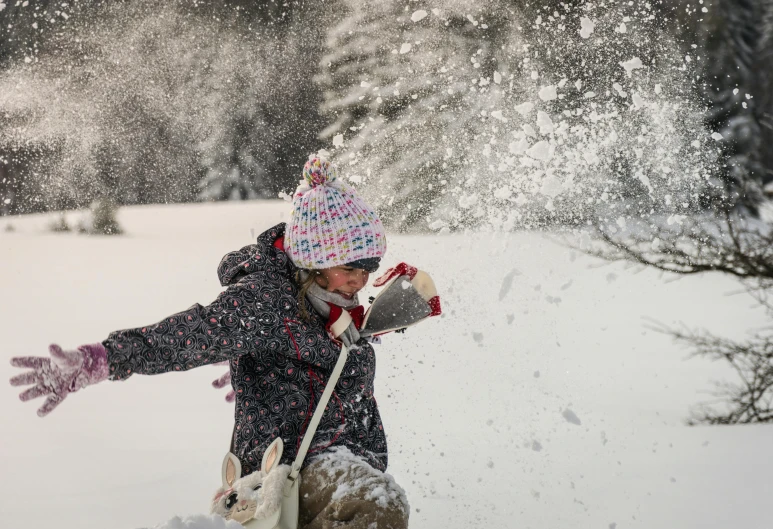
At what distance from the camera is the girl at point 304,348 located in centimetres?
174

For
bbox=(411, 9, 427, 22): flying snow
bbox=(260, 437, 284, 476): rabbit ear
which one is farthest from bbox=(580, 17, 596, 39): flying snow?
bbox=(260, 437, 284, 476): rabbit ear

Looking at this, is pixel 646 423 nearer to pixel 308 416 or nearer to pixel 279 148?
pixel 308 416

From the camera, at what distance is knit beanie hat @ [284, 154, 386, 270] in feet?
6.38

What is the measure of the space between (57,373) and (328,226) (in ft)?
2.21

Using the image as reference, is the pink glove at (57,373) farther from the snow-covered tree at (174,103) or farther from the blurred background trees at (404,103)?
the snow-covered tree at (174,103)

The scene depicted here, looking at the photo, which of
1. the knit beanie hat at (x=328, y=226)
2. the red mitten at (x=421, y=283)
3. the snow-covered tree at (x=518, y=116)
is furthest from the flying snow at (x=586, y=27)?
the knit beanie hat at (x=328, y=226)

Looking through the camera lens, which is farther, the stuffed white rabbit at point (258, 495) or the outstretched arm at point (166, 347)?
the stuffed white rabbit at point (258, 495)

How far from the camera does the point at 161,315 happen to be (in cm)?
504

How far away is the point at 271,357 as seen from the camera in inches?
75.9

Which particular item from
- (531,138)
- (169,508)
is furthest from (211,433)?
(531,138)

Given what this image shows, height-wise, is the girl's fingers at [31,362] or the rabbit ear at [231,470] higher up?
the girl's fingers at [31,362]

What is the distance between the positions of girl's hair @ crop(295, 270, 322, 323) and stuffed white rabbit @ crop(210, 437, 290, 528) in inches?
10.9

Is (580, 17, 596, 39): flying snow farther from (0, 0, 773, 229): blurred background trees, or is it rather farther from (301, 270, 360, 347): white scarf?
(301, 270, 360, 347): white scarf

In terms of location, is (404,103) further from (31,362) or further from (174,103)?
(31,362)
